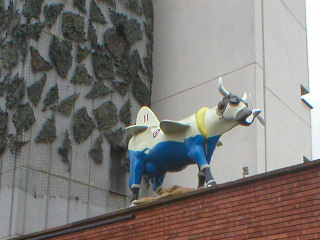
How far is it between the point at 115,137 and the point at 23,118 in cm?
333

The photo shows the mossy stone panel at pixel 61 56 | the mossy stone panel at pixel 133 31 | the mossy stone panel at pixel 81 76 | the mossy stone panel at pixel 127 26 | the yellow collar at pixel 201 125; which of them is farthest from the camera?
the mossy stone panel at pixel 133 31

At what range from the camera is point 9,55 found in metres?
21.9

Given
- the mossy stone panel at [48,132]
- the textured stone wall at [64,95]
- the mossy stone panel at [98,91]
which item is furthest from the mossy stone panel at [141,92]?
the mossy stone panel at [48,132]

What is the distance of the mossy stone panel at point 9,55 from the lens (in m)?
21.8

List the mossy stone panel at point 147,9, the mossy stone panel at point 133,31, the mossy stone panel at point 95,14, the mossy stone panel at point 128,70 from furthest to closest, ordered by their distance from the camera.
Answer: the mossy stone panel at point 147,9 → the mossy stone panel at point 133,31 → the mossy stone panel at point 128,70 → the mossy stone panel at point 95,14

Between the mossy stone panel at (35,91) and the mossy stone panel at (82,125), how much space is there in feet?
4.42

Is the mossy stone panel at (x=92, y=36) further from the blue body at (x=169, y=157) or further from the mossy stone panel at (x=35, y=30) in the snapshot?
the blue body at (x=169, y=157)

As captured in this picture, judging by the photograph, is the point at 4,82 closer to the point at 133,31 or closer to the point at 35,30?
the point at 35,30

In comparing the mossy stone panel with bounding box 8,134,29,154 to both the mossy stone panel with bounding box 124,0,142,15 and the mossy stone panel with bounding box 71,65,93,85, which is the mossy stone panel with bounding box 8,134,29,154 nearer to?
the mossy stone panel with bounding box 71,65,93,85

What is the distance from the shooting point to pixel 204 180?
16.0 metres

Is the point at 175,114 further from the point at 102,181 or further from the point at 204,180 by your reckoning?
the point at 204,180

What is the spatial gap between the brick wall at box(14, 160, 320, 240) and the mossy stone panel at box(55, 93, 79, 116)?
8189mm

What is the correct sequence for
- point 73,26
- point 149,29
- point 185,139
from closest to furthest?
point 185,139, point 73,26, point 149,29

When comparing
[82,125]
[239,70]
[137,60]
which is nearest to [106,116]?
[82,125]
